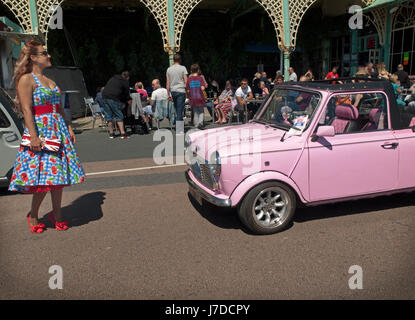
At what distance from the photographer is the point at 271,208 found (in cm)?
387

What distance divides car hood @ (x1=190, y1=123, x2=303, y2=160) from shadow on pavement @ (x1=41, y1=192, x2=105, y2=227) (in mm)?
1532

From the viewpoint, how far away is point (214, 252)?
3.53 metres

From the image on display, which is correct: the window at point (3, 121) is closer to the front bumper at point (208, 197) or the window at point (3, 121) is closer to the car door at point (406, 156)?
the front bumper at point (208, 197)

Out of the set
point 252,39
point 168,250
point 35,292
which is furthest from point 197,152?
point 252,39

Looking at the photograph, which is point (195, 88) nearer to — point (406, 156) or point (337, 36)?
point (406, 156)

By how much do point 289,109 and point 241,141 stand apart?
36.4 inches

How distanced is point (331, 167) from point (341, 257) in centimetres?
98

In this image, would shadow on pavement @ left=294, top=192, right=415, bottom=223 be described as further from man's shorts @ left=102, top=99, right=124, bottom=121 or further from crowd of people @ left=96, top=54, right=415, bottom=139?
man's shorts @ left=102, top=99, right=124, bottom=121

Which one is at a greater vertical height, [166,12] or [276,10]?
[276,10]

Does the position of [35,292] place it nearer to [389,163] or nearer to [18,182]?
[18,182]

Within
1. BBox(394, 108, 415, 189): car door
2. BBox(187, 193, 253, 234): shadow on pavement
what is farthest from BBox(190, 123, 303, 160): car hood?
BBox(394, 108, 415, 189): car door

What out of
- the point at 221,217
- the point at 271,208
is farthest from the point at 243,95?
the point at 271,208

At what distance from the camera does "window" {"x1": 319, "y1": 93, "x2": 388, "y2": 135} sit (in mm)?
4098

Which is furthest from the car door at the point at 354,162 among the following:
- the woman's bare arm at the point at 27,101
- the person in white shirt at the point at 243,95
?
the person in white shirt at the point at 243,95
